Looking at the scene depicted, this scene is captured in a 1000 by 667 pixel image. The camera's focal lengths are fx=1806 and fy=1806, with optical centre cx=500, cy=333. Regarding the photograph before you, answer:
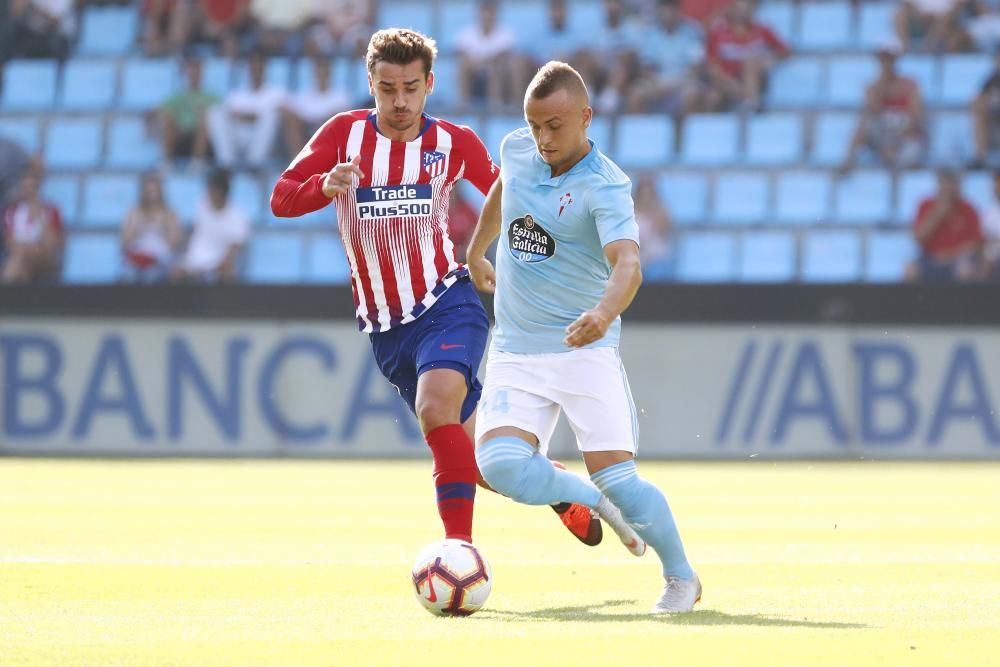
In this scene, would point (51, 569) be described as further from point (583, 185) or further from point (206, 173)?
point (206, 173)

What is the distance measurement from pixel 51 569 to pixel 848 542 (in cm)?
387

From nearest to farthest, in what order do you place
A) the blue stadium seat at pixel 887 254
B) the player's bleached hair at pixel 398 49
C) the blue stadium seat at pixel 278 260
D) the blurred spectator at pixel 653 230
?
the player's bleached hair at pixel 398 49
the blurred spectator at pixel 653 230
the blue stadium seat at pixel 887 254
the blue stadium seat at pixel 278 260

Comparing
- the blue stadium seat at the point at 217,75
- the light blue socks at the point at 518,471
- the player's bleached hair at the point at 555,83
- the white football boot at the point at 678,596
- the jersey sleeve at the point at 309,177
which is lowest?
the white football boot at the point at 678,596

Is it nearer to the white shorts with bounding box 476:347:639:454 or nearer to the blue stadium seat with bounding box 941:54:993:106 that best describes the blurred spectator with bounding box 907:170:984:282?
Result: the blue stadium seat with bounding box 941:54:993:106

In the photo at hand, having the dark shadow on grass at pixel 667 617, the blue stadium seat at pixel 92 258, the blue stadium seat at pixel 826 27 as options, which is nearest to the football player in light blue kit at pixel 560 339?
the dark shadow on grass at pixel 667 617

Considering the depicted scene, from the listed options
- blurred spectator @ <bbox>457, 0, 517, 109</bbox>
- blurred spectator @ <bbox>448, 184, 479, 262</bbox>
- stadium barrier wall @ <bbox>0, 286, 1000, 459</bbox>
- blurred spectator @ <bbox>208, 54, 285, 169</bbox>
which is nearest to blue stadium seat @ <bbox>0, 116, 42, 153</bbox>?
blurred spectator @ <bbox>208, 54, 285, 169</bbox>

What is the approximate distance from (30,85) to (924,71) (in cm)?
954

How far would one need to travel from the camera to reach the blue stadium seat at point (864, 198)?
1705 cm

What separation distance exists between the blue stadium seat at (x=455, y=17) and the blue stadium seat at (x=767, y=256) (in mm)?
4314

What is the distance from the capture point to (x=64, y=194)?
18.4m

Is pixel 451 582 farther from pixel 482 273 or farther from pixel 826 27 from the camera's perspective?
pixel 826 27

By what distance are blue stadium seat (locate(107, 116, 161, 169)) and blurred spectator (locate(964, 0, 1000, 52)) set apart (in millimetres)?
8423

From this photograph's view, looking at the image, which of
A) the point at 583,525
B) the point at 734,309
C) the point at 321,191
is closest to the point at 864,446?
the point at 734,309

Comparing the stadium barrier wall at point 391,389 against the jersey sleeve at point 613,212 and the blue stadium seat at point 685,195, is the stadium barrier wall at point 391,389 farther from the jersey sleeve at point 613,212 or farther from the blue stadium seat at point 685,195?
the jersey sleeve at point 613,212
